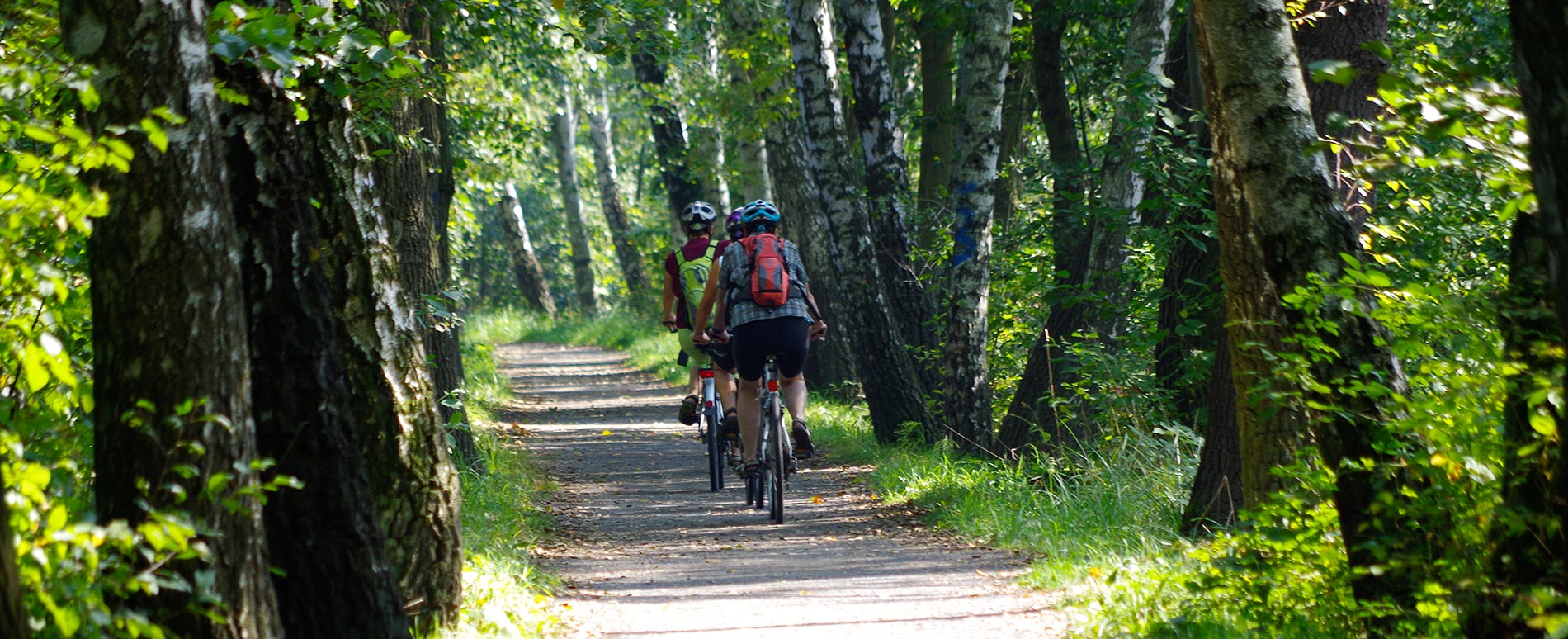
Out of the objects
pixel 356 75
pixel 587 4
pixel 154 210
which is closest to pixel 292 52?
pixel 356 75

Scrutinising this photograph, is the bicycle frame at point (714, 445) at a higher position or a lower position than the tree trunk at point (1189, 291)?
lower

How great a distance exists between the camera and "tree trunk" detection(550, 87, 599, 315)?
29109 mm

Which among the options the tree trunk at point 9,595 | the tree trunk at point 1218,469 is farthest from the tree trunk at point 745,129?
the tree trunk at point 9,595

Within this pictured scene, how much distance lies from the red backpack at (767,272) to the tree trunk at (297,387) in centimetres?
403

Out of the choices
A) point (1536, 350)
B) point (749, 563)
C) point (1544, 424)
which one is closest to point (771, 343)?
point (749, 563)

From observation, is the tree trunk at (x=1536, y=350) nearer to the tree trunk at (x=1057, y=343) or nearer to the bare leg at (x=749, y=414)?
the tree trunk at (x=1057, y=343)

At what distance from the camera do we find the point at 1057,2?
1358 centimetres

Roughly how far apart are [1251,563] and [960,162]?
6.40m

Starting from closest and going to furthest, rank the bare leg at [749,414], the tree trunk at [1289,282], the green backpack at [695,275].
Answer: the tree trunk at [1289,282] → the bare leg at [749,414] → the green backpack at [695,275]

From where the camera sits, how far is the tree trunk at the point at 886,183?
36.0 feet

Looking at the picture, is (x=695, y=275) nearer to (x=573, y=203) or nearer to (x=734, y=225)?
(x=734, y=225)

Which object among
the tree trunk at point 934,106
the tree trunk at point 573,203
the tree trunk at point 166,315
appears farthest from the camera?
the tree trunk at point 573,203

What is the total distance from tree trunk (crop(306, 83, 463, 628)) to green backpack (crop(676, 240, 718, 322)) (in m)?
5.15

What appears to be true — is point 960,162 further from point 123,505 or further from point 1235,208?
point 123,505
